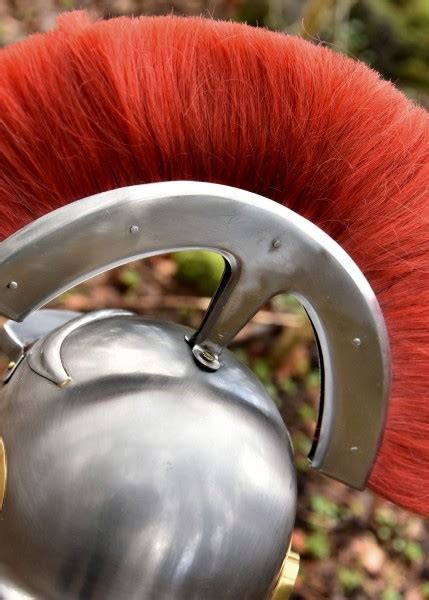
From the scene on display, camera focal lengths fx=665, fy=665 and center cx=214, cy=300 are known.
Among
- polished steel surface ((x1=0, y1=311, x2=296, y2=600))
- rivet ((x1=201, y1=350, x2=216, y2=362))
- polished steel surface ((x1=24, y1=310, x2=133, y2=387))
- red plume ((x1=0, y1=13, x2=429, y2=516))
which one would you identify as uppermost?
red plume ((x1=0, y1=13, x2=429, y2=516))

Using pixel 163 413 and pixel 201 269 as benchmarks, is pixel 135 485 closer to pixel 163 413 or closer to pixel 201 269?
pixel 163 413

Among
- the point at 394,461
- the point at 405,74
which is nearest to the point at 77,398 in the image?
the point at 394,461

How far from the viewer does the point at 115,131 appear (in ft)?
1.91

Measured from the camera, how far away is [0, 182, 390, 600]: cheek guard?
1.79 feet

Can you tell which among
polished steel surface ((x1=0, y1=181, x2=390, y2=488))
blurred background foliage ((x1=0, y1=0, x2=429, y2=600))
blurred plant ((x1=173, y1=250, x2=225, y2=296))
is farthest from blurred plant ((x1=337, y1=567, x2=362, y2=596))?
polished steel surface ((x1=0, y1=181, x2=390, y2=488))

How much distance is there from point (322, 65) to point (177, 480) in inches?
15.5

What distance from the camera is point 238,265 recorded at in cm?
57

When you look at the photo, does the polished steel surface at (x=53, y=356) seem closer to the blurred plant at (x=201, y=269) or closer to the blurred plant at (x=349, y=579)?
the blurred plant at (x=201, y=269)

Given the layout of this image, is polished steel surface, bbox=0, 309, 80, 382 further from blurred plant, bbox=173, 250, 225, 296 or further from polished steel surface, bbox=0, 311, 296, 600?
blurred plant, bbox=173, 250, 225, 296

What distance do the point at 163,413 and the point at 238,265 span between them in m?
0.15

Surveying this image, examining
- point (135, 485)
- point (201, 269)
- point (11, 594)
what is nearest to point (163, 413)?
point (135, 485)

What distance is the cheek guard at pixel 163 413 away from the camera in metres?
0.55

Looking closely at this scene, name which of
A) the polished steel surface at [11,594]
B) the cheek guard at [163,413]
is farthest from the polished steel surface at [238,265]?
the polished steel surface at [11,594]

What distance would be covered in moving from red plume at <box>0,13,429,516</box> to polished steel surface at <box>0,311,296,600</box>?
166 millimetres
